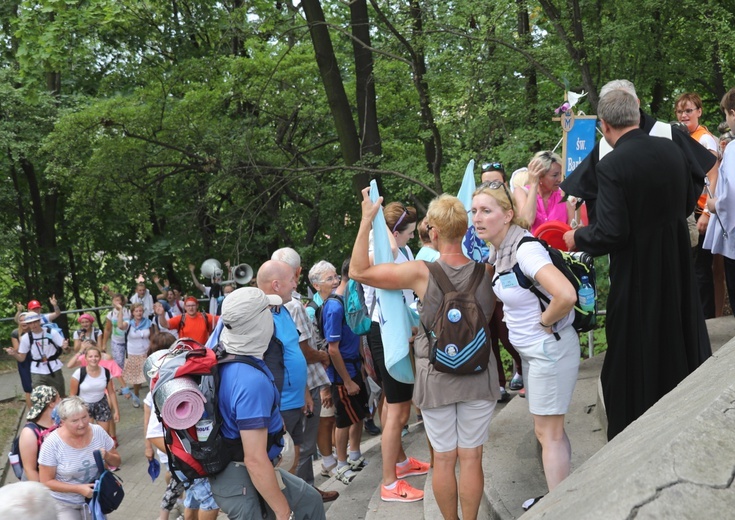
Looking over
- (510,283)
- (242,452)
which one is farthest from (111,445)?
(510,283)

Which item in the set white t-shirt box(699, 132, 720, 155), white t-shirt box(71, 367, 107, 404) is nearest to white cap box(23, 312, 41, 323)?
white t-shirt box(71, 367, 107, 404)

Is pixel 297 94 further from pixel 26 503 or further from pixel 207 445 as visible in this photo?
pixel 26 503

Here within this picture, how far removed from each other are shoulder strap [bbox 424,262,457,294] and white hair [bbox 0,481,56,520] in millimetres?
2199

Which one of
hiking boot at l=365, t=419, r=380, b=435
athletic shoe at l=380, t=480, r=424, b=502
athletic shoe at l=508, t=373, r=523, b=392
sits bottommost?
hiking boot at l=365, t=419, r=380, b=435

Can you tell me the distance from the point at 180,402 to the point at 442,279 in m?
1.35

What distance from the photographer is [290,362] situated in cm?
513

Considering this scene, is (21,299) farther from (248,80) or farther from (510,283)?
(510,283)

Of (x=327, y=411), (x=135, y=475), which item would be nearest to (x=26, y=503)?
→ (x=327, y=411)

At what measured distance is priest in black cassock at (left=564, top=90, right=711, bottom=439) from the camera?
3674 millimetres

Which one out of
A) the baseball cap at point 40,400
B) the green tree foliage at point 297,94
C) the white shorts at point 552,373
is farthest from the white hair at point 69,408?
the green tree foliage at point 297,94

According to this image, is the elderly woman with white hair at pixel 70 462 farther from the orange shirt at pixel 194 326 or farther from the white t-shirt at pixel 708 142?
the orange shirt at pixel 194 326

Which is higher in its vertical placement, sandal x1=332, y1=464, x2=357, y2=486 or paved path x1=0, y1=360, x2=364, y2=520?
sandal x1=332, y1=464, x2=357, y2=486

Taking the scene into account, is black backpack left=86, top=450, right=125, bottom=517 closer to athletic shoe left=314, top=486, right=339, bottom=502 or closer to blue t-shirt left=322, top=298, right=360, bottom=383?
athletic shoe left=314, top=486, right=339, bottom=502

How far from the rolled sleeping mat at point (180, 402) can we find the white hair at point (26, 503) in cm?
137
